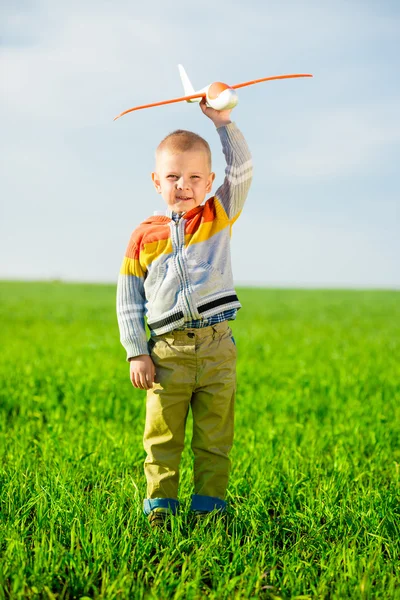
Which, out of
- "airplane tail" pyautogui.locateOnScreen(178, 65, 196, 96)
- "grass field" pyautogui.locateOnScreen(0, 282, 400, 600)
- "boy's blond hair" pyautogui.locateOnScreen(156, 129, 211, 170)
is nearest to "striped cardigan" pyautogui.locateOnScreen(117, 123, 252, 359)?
"boy's blond hair" pyautogui.locateOnScreen(156, 129, 211, 170)

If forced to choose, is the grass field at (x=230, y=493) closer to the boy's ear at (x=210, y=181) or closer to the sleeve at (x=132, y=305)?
the sleeve at (x=132, y=305)

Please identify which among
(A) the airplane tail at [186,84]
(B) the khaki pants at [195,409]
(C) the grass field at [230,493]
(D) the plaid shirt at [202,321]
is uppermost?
(A) the airplane tail at [186,84]

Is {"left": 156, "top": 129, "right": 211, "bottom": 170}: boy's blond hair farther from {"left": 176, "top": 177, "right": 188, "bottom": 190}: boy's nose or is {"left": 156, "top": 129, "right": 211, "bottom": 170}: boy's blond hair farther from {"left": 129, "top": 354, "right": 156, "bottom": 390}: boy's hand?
{"left": 129, "top": 354, "right": 156, "bottom": 390}: boy's hand

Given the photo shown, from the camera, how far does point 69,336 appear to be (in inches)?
511

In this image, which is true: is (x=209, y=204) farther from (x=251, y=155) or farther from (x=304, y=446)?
(x=304, y=446)

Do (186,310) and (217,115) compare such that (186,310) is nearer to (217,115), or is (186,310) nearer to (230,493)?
(217,115)

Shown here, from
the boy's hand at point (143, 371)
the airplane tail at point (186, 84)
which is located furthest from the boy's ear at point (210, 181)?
the boy's hand at point (143, 371)

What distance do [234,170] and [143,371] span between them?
1.29 meters

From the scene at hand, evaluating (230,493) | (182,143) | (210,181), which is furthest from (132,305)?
(230,493)

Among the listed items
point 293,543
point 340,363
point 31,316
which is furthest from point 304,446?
point 31,316

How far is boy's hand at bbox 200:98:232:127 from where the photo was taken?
350cm

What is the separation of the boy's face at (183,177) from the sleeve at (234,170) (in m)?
0.11

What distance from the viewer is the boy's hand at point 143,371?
358 cm

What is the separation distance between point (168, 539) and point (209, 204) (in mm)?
1903
